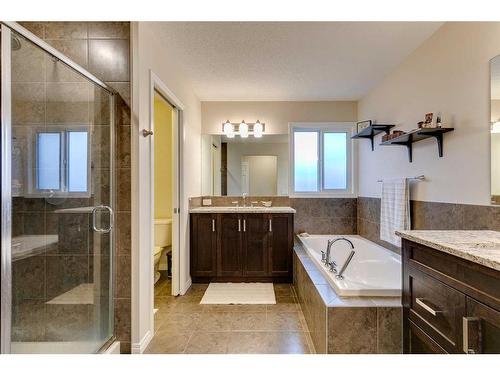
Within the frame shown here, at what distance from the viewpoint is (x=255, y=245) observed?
317 centimetres

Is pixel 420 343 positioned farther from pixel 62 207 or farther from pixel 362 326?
pixel 62 207

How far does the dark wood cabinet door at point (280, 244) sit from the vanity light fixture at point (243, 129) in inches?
49.0

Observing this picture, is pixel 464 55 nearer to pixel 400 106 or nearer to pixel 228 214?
pixel 400 106

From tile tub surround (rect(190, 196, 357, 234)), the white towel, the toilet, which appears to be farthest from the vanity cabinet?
the toilet

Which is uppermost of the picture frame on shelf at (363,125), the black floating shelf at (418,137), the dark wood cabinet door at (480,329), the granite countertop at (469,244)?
the picture frame on shelf at (363,125)

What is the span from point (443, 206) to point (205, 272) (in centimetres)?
251

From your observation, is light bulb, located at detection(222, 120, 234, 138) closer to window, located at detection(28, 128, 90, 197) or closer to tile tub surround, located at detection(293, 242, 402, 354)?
window, located at detection(28, 128, 90, 197)

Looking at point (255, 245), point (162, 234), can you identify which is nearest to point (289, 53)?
point (255, 245)

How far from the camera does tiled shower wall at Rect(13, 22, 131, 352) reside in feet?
5.82

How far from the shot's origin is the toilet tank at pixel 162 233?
3.31 m

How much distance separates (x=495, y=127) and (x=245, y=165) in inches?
107

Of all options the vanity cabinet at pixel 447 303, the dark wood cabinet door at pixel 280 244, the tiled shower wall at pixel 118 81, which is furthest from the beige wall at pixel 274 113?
the vanity cabinet at pixel 447 303

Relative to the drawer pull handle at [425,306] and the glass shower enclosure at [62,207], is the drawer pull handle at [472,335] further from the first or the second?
the glass shower enclosure at [62,207]
